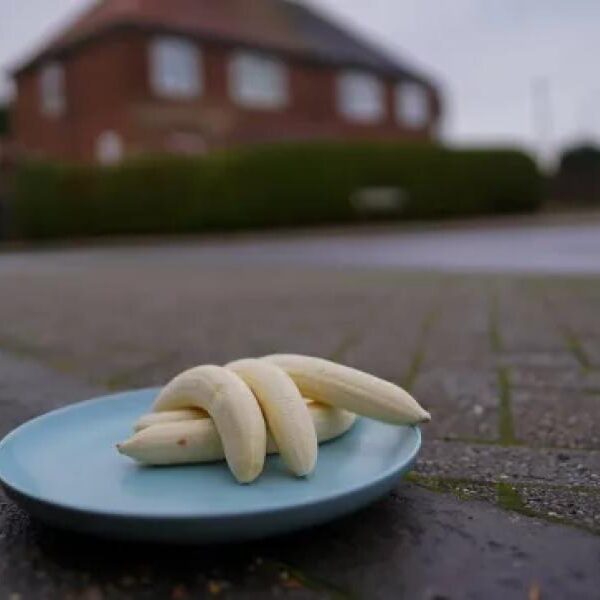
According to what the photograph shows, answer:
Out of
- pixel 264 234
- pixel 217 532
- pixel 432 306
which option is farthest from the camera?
pixel 264 234

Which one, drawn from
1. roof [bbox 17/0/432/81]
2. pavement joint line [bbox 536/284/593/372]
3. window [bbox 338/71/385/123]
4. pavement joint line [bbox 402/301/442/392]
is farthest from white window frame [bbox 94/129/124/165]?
pavement joint line [bbox 536/284/593/372]

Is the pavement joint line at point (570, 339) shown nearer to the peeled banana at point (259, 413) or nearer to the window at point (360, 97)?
the peeled banana at point (259, 413)

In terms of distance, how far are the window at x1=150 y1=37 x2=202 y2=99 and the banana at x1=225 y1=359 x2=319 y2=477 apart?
1893 cm

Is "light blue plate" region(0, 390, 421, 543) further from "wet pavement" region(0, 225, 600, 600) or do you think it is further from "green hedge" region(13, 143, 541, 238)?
"green hedge" region(13, 143, 541, 238)

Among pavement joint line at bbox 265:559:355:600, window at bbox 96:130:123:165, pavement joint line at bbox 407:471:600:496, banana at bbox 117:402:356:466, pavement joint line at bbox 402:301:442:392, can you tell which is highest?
window at bbox 96:130:123:165

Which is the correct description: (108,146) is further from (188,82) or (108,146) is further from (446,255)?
(446,255)

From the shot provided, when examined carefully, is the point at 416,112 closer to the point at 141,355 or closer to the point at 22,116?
the point at 22,116

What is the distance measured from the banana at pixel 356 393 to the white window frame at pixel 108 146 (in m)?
18.5

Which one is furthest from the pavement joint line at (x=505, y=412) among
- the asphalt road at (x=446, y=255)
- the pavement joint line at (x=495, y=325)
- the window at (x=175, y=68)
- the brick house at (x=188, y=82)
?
the window at (x=175, y=68)

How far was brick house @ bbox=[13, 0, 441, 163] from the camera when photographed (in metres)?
18.6

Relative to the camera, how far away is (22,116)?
2173cm

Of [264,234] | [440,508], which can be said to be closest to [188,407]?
[440,508]

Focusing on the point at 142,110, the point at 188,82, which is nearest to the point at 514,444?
the point at 142,110

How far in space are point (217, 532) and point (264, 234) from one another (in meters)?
12.0
